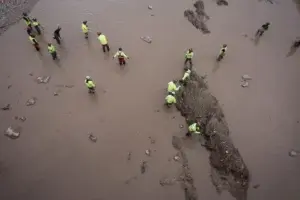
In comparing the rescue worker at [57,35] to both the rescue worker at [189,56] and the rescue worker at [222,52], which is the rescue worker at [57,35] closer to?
the rescue worker at [189,56]

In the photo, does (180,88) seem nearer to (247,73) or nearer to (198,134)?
(198,134)

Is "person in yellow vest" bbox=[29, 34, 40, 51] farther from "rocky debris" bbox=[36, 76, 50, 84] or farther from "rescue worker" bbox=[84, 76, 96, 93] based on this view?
"rescue worker" bbox=[84, 76, 96, 93]

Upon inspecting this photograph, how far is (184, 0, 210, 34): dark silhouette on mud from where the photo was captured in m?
14.6

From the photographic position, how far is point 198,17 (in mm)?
14969

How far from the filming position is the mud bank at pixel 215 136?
985 centimetres

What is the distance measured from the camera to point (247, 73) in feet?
42.8

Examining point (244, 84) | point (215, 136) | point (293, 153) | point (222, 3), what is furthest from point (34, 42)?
point (293, 153)

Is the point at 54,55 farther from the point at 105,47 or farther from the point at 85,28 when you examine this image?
the point at 105,47

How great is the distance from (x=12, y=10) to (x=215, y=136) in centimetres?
1287

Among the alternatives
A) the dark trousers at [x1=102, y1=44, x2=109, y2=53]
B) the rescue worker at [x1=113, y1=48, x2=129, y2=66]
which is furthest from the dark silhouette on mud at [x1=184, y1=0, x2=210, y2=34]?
the dark trousers at [x1=102, y1=44, x2=109, y2=53]

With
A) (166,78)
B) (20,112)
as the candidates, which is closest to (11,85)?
(20,112)

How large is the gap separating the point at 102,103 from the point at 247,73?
714 cm

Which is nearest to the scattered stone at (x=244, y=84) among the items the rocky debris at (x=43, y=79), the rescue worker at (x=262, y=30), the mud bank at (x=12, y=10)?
the rescue worker at (x=262, y=30)

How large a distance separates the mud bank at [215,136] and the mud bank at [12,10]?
9968 millimetres
